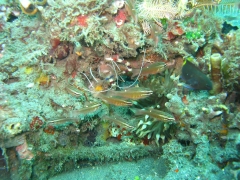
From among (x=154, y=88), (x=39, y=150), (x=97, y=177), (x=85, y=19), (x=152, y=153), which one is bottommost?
(x=97, y=177)

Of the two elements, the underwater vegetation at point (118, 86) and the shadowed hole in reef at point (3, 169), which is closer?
the underwater vegetation at point (118, 86)

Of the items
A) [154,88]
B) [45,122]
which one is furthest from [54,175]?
[154,88]

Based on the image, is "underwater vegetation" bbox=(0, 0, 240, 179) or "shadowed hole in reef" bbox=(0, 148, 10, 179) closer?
"underwater vegetation" bbox=(0, 0, 240, 179)

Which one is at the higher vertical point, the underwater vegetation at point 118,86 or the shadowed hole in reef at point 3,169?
the underwater vegetation at point 118,86

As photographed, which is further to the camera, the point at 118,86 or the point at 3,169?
the point at 118,86

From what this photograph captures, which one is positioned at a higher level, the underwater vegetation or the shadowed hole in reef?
the underwater vegetation

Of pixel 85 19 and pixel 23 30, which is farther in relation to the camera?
pixel 23 30

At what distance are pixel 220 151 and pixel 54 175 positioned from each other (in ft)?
12.9

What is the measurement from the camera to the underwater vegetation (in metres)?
3.54

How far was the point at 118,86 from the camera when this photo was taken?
4.27 m

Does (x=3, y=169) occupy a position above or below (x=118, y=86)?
below

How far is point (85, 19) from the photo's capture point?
3812 millimetres

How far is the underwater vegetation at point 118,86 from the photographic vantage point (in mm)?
3535

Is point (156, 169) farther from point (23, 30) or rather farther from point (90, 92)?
point (23, 30)
